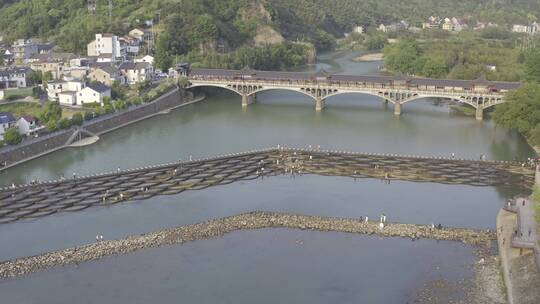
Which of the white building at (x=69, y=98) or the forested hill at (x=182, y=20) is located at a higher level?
the forested hill at (x=182, y=20)

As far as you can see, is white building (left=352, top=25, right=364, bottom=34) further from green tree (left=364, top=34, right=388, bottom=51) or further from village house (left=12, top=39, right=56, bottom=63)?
village house (left=12, top=39, right=56, bottom=63)

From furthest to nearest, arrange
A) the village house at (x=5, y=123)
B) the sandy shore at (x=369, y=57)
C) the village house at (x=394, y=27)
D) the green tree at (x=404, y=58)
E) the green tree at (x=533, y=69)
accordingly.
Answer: the village house at (x=394, y=27) < the sandy shore at (x=369, y=57) < the green tree at (x=404, y=58) < the green tree at (x=533, y=69) < the village house at (x=5, y=123)

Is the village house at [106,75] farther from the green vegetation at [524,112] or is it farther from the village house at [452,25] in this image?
the village house at [452,25]

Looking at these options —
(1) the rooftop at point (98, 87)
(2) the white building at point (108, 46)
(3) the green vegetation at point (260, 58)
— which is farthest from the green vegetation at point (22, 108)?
(3) the green vegetation at point (260, 58)

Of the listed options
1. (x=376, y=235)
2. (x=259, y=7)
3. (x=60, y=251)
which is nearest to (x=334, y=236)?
(x=376, y=235)

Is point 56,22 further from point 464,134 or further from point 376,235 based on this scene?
point 376,235

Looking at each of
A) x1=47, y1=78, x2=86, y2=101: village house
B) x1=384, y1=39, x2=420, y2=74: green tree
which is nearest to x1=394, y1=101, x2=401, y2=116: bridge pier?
x1=384, y1=39, x2=420, y2=74: green tree

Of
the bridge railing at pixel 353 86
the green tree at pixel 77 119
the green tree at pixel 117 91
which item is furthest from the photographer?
the green tree at pixel 117 91
